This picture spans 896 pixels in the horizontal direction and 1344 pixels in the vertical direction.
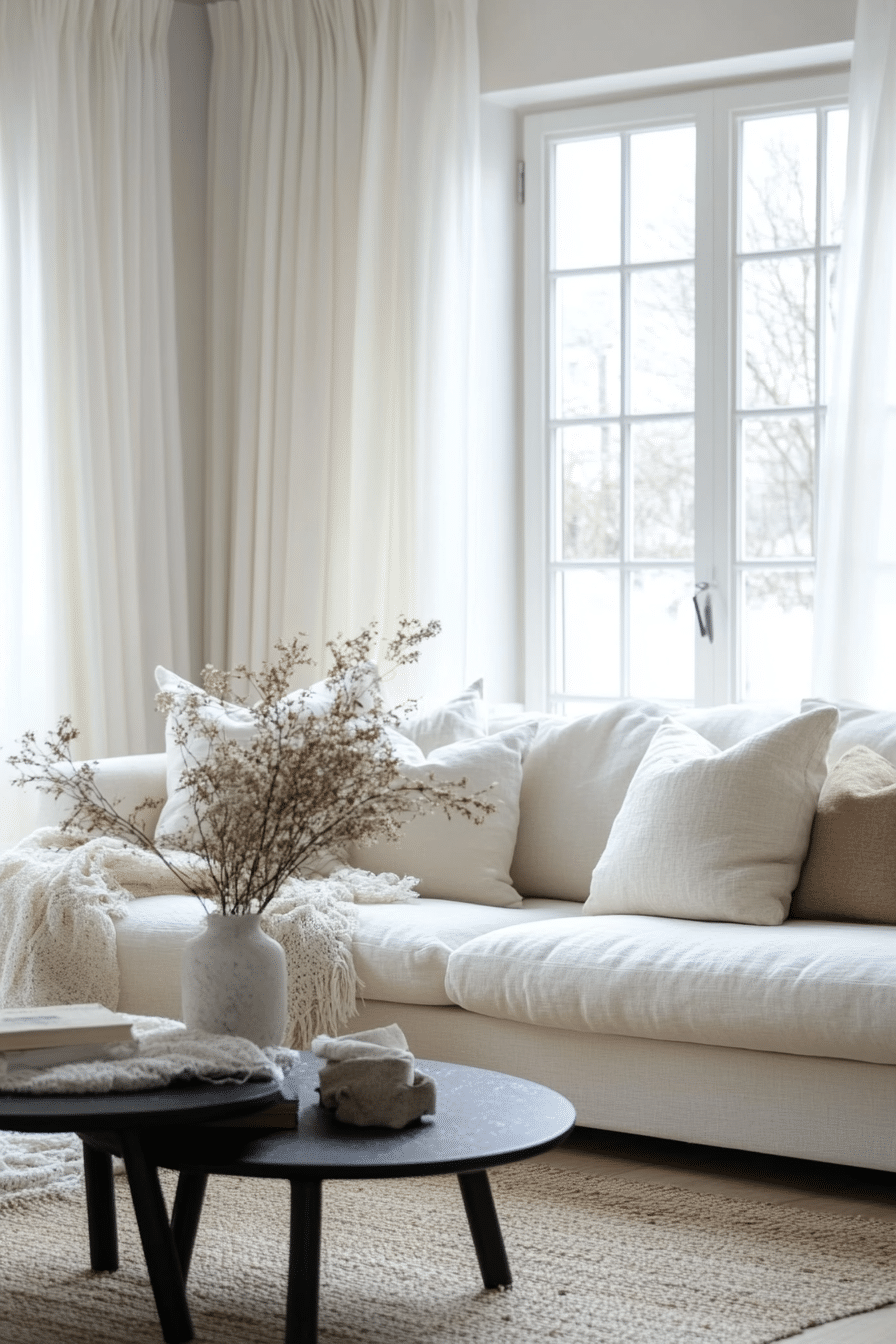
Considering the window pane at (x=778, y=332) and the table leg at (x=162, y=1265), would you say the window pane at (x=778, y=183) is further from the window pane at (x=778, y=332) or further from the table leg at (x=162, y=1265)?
the table leg at (x=162, y=1265)

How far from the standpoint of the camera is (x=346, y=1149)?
213cm

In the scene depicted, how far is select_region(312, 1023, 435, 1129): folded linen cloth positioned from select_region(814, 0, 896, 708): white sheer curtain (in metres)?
2.26

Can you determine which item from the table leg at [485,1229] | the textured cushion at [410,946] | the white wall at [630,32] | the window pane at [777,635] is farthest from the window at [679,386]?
the table leg at [485,1229]

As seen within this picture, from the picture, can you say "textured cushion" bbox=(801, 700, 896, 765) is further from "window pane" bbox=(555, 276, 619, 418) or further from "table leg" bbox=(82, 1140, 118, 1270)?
"table leg" bbox=(82, 1140, 118, 1270)

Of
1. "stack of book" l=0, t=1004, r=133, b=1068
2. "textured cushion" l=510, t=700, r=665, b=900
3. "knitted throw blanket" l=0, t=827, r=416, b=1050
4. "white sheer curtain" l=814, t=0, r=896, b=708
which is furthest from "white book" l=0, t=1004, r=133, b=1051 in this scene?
"white sheer curtain" l=814, t=0, r=896, b=708

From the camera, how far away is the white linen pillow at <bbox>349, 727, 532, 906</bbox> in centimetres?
382

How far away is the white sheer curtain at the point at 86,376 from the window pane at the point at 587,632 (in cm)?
118

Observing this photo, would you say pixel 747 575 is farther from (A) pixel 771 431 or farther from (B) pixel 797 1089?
(B) pixel 797 1089

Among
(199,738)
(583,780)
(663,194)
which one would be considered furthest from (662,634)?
(199,738)

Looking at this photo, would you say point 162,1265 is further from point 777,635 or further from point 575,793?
point 777,635

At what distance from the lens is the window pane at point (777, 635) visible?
15.3ft

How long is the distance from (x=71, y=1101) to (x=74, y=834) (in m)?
1.87

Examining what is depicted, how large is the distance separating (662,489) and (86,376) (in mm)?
1714

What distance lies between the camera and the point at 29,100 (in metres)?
4.86
